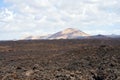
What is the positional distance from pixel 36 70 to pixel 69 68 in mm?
2163

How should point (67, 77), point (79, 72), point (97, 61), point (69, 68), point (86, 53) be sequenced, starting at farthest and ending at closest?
point (86, 53) < point (97, 61) < point (69, 68) < point (79, 72) < point (67, 77)

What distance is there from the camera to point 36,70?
18.4 meters

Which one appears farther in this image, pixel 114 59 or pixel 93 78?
pixel 114 59

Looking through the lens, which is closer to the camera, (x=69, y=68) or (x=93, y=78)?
(x=93, y=78)

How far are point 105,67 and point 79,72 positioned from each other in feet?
6.24

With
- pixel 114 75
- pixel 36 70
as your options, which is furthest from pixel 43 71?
pixel 114 75

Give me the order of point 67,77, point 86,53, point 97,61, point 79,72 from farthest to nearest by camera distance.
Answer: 1. point 86,53
2. point 97,61
3. point 79,72
4. point 67,77

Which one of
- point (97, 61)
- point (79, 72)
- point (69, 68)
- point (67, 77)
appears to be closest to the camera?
point (67, 77)

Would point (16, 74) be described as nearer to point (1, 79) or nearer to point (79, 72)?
point (1, 79)

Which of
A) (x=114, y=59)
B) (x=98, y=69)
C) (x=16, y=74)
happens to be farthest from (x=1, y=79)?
(x=114, y=59)

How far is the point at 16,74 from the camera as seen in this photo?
17.3 metres

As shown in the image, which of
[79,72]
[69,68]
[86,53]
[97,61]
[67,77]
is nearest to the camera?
[67,77]

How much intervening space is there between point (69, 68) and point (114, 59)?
126 inches

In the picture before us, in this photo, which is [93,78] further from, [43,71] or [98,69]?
[43,71]
